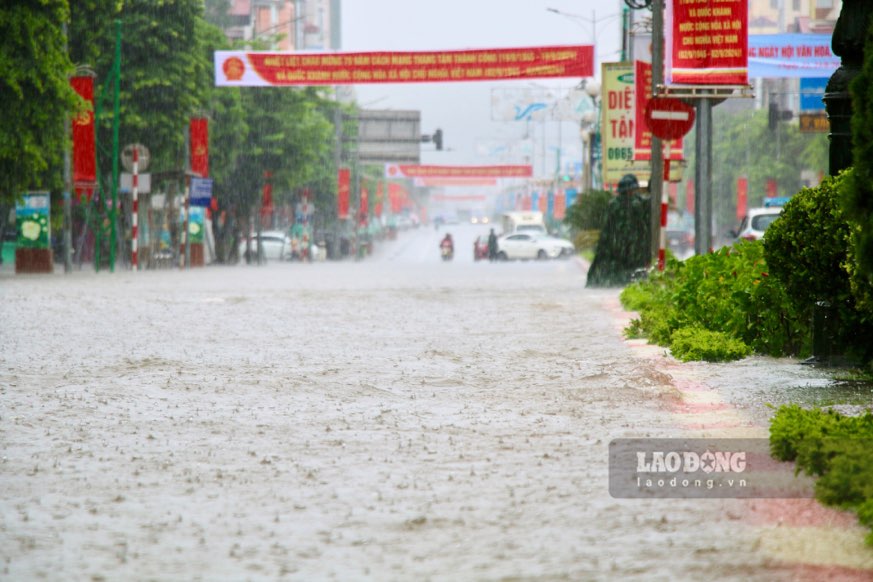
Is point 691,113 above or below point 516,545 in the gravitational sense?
above

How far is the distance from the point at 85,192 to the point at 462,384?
34.2 metres

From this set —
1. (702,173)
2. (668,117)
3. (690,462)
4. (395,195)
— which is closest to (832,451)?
(690,462)

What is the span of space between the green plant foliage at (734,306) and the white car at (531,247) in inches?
2374

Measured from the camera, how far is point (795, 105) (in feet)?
286

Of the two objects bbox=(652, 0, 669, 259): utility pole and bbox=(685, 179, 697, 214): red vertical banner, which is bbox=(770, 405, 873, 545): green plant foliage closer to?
bbox=(652, 0, 669, 259): utility pole

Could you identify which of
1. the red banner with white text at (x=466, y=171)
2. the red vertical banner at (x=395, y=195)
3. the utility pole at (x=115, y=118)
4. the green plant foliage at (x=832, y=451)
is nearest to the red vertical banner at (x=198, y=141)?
the utility pole at (x=115, y=118)

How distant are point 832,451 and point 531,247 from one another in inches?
2760

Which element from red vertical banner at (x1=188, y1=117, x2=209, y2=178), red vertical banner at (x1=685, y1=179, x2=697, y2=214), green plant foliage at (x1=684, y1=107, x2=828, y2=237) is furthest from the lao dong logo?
red vertical banner at (x1=685, y1=179, x2=697, y2=214)

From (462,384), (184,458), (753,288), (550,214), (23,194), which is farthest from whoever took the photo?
(550,214)

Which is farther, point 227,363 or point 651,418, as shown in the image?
point 227,363

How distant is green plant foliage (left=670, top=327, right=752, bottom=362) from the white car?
62676 mm

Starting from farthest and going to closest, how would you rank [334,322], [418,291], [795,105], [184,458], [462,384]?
[795,105] < [418,291] < [334,322] < [462,384] < [184,458]

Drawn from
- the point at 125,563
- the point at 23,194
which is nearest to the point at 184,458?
the point at 125,563

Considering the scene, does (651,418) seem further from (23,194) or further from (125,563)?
(23,194)
